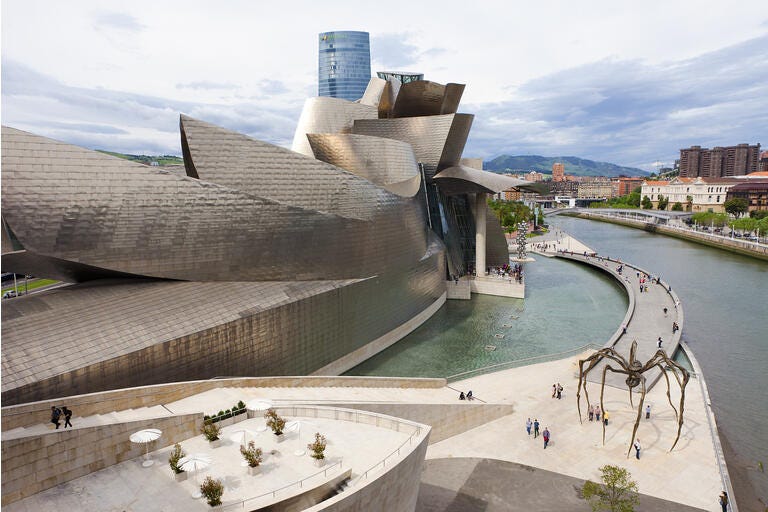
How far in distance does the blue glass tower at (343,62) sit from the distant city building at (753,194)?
97880 mm

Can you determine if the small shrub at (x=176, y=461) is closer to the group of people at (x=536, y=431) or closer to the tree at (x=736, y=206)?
the group of people at (x=536, y=431)

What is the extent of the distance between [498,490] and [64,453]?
39.3 ft

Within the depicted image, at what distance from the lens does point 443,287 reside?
37750 millimetres

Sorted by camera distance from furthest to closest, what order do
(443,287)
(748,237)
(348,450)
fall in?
(748,237) → (443,287) → (348,450)

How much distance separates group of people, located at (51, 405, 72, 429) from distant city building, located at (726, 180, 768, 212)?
128 meters

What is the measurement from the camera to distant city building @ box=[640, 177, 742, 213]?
384ft

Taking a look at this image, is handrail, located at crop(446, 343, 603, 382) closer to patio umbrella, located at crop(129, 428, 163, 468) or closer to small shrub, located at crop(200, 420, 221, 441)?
small shrub, located at crop(200, 420, 221, 441)

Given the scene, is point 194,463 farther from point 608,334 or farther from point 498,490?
point 608,334

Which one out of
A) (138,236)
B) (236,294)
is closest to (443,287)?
(236,294)

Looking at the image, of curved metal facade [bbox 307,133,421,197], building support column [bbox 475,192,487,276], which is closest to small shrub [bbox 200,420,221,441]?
curved metal facade [bbox 307,133,421,197]

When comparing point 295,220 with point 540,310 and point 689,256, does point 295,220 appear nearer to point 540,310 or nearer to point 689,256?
point 540,310

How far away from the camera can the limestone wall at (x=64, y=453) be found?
408 inches

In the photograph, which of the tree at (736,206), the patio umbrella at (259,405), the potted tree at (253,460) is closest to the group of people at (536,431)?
the patio umbrella at (259,405)

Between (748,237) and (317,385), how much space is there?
82.5 m
